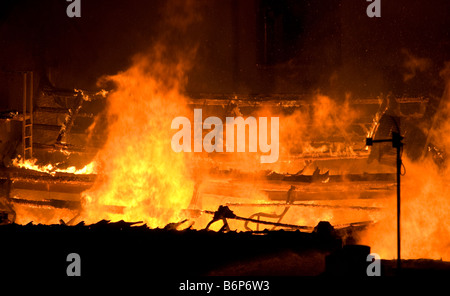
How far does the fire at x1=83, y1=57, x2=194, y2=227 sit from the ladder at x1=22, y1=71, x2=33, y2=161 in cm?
159

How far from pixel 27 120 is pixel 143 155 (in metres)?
2.74

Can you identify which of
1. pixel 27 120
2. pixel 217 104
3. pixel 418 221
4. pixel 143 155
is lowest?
pixel 418 221

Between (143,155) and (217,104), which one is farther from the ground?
(217,104)

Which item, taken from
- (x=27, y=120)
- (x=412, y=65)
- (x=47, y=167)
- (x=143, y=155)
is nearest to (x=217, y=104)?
(x=143, y=155)

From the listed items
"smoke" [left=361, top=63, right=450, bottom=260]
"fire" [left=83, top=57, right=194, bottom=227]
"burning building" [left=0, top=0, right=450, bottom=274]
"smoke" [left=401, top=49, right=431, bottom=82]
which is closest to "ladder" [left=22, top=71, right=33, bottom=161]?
"burning building" [left=0, top=0, right=450, bottom=274]

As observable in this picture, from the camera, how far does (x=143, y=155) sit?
1075 centimetres

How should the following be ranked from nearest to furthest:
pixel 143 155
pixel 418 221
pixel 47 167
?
pixel 418 221
pixel 143 155
pixel 47 167

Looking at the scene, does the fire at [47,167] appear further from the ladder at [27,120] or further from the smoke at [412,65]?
the smoke at [412,65]

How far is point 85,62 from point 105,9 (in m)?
1.26

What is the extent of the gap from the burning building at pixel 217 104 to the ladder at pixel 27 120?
45 mm

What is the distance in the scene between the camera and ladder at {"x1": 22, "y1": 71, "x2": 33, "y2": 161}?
436 inches

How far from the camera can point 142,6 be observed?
11859 mm

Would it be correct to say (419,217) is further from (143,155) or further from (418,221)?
(143,155)

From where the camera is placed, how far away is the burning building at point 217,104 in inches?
390
